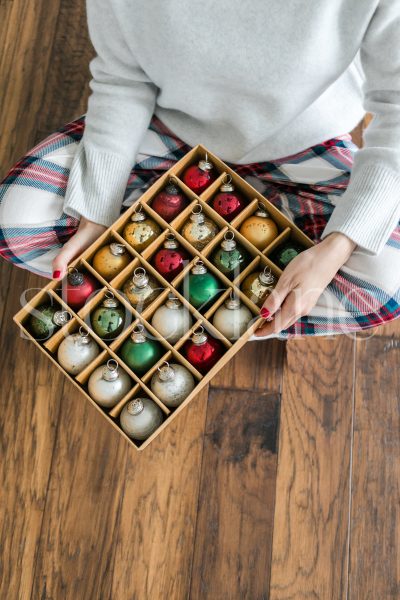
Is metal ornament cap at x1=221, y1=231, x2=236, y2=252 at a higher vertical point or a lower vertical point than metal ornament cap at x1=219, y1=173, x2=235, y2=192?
lower

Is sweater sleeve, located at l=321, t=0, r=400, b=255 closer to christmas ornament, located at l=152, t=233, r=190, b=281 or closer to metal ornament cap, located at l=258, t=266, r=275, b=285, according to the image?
metal ornament cap, located at l=258, t=266, r=275, b=285

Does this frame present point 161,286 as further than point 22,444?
No

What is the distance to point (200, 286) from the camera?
765 mm

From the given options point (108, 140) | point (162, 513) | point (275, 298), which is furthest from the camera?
point (162, 513)

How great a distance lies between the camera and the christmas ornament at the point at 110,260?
77 centimetres

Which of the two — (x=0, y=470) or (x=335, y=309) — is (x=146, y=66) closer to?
(x=335, y=309)

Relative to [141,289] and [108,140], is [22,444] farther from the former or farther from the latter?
[108,140]

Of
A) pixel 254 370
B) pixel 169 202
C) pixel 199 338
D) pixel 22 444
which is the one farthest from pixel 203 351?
pixel 22 444

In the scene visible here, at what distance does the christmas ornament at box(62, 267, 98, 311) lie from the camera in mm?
755

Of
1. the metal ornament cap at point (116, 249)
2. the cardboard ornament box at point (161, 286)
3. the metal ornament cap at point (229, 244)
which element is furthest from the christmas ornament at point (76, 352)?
the metal ornament cap at point (229, 244)

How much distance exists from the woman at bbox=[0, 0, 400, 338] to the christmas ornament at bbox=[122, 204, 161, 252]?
75 millimetres

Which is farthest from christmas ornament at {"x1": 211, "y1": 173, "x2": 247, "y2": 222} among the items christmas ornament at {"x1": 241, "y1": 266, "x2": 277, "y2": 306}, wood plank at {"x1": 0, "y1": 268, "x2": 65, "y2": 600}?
wood plank at {"x1": 0, "y1": 268, "x2": 65, "y2": 600}

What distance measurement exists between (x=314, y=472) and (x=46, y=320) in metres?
0.59

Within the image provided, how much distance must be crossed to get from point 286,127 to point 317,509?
69 centimetres
